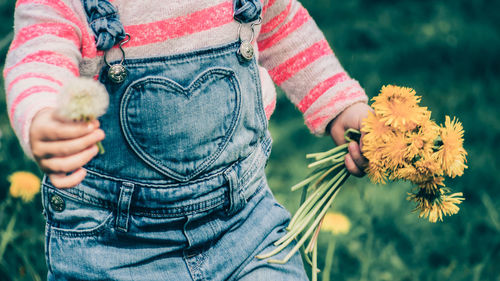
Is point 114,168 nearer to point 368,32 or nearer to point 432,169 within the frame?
point 432,169

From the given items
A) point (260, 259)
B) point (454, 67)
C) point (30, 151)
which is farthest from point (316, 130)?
point (454, 67)

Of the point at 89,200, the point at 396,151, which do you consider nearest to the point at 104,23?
the point at 89,200

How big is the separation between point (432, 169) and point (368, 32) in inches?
95.4

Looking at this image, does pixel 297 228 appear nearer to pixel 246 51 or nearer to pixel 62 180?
pixel 246 51

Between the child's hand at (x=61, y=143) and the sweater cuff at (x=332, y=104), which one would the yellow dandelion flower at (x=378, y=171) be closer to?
the sweater cuff at (x=332, y=104)

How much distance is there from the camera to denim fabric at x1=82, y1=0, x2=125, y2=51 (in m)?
0.88

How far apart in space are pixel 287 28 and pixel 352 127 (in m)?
0.29

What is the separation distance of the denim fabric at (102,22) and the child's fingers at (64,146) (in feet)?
0.85

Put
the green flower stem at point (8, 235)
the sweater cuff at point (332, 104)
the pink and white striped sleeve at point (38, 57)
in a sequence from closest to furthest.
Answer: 1. the pink and white striped sleeve at point (38, 57)
2. the sweater cuff at point (332, 104)
3. the green flower stem at point (8, 235)

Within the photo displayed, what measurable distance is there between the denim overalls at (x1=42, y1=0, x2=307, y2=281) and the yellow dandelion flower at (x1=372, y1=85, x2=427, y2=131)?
0.91ft

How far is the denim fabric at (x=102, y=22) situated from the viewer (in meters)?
0.88

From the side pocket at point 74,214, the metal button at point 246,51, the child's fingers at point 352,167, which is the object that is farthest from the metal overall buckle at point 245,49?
the side pocket at point 74,214

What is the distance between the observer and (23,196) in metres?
1.56


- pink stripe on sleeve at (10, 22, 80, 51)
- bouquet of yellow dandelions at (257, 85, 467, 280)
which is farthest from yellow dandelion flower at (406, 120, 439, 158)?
pink stripe on sleeve at (10, 22, 80, 51)
